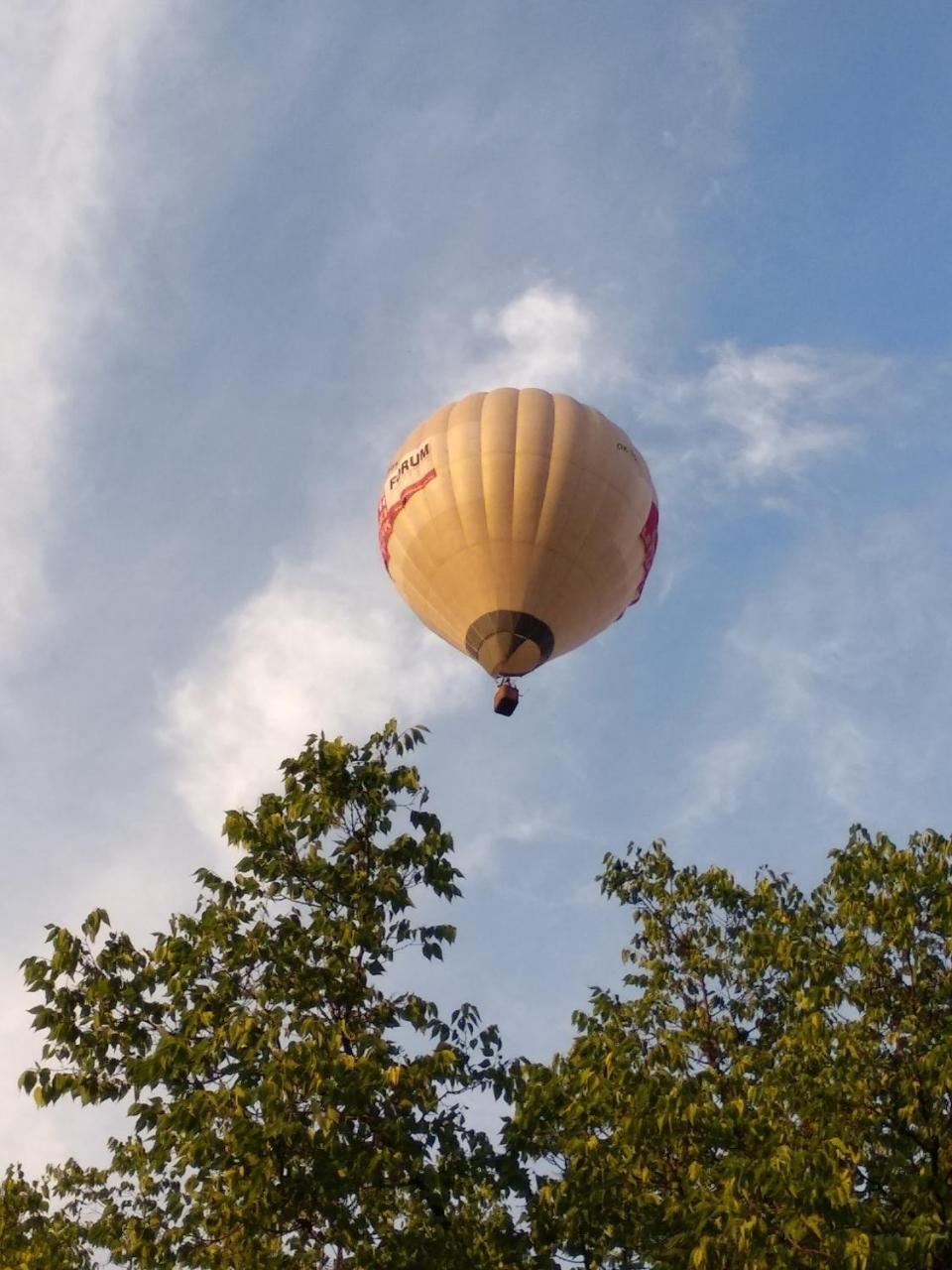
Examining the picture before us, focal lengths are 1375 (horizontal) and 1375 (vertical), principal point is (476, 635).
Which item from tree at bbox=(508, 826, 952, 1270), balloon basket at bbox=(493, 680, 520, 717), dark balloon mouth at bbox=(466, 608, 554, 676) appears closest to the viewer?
tree at bbox=(508, 826, 952, 1270)

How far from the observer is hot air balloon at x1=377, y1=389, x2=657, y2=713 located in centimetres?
2747

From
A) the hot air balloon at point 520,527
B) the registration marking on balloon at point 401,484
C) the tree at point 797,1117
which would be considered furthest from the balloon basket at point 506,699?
the tree at point 797,1117

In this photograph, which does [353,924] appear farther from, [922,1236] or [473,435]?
[473,435]

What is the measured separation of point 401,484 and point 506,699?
5.27m

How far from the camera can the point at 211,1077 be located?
12961mm

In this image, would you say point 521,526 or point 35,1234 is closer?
point 35,1234

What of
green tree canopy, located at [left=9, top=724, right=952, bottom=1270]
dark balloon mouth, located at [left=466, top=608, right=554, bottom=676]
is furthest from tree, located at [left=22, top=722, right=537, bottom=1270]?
dark balloon mouth, located at [left=466, top=608, right=554, bottom=676]

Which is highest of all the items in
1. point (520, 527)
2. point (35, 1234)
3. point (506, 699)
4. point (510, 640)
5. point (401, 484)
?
point (401, 484)

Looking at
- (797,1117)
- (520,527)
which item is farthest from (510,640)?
(797,1117)

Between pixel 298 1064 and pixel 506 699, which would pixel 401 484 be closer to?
pixel 506 699

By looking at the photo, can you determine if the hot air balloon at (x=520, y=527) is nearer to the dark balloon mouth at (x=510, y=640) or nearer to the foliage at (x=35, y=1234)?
→ the dark balloon mouth at (x=510, y=640)

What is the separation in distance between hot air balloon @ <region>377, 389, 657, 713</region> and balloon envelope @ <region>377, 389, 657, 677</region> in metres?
0.03

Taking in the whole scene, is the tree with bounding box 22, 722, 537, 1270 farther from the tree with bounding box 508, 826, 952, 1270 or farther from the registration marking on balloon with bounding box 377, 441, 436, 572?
the registration marking on balloon with bounding box 377, 441, 436, 572

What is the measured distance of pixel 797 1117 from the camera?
1437 cm
